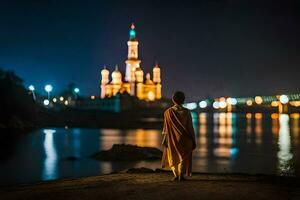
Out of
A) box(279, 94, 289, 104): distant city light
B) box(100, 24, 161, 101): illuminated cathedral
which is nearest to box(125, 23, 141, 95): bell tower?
box(100, 24, 161, 101): illuminated cathedral

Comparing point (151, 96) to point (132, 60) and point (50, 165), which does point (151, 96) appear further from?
point (50, 165)

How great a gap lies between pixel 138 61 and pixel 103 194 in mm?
116276

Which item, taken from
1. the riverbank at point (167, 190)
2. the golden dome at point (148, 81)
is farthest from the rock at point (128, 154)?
the golden dome at point (148, 81)

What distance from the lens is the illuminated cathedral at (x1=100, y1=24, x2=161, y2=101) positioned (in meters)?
118

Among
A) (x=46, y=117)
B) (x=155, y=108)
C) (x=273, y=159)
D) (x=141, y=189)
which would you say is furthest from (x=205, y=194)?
(x=155, y=108)

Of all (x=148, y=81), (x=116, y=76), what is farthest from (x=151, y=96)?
(x=116, y=76)

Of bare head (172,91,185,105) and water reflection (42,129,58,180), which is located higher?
bare head (172,91,185,105)

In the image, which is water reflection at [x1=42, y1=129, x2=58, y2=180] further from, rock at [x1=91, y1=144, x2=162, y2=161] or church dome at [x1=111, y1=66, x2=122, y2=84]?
church dome at [x1=111, y1=66, x2=122, y2=84]

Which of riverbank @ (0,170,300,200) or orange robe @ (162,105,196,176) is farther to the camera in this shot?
orange robe @ (162,105,196,176)

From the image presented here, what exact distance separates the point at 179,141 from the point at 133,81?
110 m

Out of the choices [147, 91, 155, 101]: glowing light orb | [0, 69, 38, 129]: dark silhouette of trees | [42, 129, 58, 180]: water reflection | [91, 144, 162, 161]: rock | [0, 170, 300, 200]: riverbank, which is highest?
[147, 91, 155, 101]: glowing light orb

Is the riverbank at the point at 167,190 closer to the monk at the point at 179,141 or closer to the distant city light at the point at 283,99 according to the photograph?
the monk at the point at 179,141

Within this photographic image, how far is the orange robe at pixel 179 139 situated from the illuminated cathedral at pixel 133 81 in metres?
106

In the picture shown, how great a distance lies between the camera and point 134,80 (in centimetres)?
11788
